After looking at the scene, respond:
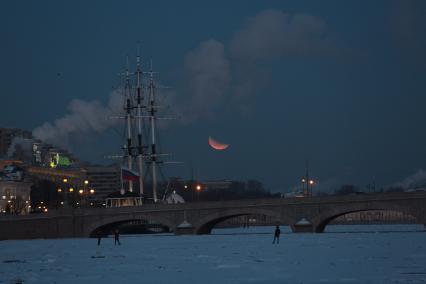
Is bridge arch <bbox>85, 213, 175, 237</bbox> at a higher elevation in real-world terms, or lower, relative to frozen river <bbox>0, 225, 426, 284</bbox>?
higher

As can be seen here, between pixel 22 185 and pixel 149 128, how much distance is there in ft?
188

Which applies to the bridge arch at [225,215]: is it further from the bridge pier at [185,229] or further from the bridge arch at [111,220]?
the bridge arch at [111,220]

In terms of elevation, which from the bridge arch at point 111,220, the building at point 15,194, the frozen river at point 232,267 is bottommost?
the frozen river at point 232,267

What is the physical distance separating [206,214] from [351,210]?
59.0ft

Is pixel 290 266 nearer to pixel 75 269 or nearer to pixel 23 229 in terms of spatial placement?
pixel 75 269

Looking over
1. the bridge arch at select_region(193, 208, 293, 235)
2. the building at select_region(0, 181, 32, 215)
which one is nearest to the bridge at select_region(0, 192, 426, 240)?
the bridge arch at select_region(193, 208, 293, 235)

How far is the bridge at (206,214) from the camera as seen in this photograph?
86.2 m

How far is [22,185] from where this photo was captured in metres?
185

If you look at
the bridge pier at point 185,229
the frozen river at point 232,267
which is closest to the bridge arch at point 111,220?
the bridge pier at point 185,229

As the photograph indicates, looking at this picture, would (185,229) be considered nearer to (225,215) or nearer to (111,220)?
(225,215)

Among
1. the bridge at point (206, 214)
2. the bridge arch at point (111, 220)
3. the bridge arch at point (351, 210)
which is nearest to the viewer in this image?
the bridge arch at point (351, 210)

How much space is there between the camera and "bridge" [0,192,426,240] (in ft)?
283

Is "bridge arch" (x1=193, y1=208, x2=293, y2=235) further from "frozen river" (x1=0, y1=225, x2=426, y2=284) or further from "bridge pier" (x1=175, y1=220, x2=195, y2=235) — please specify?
"frozen river" (x1=0, y1=225, x2=426, y2=284)

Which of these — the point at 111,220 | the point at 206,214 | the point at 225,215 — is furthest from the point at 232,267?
the point at 111,220
